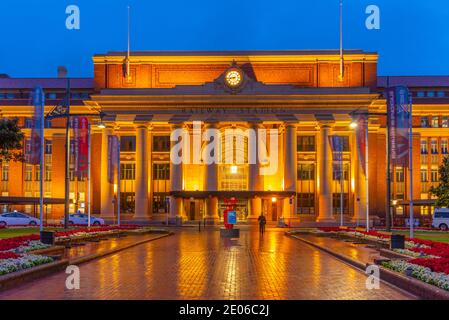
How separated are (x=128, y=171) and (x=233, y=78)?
64.9 feet

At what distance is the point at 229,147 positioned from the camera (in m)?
84.0

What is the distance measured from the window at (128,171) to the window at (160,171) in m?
2.83

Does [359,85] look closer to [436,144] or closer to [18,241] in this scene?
[436,144]

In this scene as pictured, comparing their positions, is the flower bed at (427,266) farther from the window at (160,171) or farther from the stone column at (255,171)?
the window at (160,171)

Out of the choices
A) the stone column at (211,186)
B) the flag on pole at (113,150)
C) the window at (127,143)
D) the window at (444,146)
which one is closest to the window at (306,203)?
the stone column at (211,186)

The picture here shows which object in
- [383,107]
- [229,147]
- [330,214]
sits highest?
[383,107]

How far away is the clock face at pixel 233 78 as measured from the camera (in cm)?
7881

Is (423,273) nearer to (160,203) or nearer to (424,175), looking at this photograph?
(160,203)

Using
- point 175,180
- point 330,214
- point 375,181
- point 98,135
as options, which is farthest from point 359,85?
point 98,135

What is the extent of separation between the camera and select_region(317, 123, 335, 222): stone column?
77812mm

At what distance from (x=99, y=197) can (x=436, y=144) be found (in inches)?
1910

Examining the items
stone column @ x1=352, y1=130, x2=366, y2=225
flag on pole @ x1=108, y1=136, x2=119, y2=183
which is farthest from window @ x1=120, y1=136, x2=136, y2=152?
stone column @ x1=352, y1=130, x2=366, y2=225

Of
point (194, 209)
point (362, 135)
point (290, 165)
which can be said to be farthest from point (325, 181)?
point (362, 135)

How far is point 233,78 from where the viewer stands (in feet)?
259
